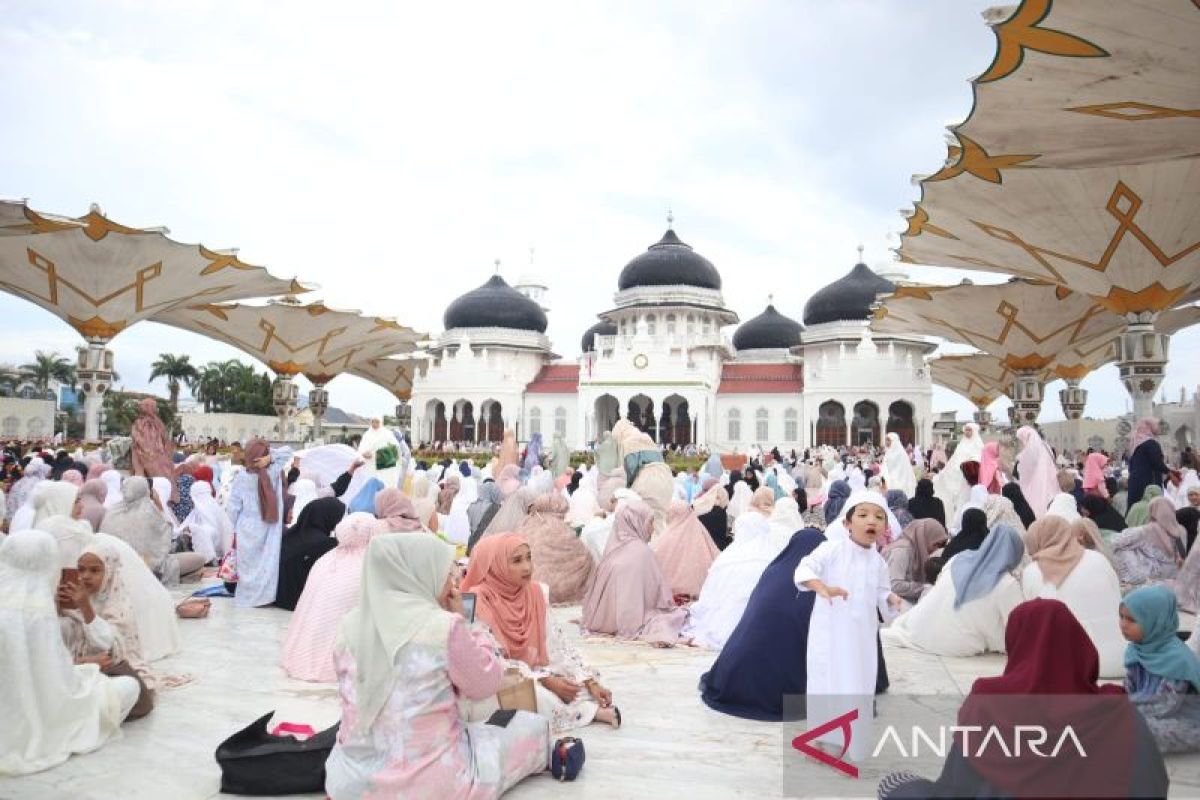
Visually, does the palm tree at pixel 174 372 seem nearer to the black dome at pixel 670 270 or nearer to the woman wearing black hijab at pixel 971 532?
the black dome at pixel 670 270

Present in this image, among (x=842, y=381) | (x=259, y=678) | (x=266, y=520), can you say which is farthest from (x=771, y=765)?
(x=842, y=381)

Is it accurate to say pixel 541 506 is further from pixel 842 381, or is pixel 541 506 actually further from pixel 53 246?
pixel 842 381

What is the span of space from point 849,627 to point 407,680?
6.11 ft

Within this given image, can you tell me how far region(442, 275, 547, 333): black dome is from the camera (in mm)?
38531

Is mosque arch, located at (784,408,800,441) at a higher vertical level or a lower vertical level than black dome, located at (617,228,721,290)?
lower

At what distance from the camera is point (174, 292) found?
19.4 m

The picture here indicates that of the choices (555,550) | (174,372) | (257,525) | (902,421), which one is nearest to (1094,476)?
(555,550)

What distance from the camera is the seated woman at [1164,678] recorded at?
10.3 ft

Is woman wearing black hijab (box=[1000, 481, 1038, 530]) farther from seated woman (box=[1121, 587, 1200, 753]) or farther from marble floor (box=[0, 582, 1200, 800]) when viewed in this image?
seated woman (box=[1121, 587, 1200, 753])

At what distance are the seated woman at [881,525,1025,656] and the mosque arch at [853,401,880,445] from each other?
2843 centimetres

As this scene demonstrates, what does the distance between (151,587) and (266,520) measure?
1.50 metres

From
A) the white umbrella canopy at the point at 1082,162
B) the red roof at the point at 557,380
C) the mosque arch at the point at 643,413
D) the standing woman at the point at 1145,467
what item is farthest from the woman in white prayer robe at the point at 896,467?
the red roof at the point at 557,380

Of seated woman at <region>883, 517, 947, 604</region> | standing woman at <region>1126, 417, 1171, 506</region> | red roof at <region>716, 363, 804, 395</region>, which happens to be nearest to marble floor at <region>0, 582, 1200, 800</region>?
seated woman at <region>883, 517, 947, 604</region>

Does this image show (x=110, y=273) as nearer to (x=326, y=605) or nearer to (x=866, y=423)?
(x=326, y=605)
